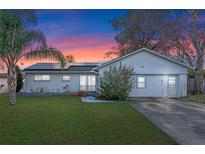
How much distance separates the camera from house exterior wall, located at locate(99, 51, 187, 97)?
22.7 m

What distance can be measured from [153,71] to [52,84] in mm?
9970

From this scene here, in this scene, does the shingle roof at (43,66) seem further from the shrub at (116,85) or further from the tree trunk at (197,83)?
the tree trunk at (197,83)

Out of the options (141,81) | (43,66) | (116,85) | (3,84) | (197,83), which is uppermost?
(43,66)

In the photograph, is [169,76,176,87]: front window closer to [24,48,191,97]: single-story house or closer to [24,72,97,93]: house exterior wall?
[24,48,191,97]: single-story house

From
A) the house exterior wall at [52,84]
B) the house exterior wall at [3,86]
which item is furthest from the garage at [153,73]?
the house exterior wall at [3,86]

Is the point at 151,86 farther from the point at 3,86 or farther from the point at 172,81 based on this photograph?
the point at 3,86

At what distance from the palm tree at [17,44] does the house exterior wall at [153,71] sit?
771 cm

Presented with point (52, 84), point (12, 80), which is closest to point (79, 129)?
point (12, 80)

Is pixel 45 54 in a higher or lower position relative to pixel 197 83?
higher

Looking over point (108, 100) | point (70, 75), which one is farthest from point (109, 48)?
point (108, 100)

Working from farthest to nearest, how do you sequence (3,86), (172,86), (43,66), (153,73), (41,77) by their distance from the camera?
(3,86) → (43,66) → (41,77) → (172,86) → (153,73)

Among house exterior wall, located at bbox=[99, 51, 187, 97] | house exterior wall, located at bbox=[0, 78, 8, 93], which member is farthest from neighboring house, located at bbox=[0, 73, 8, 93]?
house exterior wall, located at bbox=[99, 51, 187, 97]

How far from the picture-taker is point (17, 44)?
1579 centimetres

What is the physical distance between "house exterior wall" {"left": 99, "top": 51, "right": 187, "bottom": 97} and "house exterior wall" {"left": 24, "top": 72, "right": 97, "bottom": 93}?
4615mm
